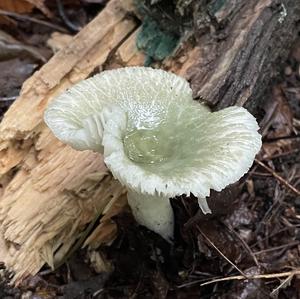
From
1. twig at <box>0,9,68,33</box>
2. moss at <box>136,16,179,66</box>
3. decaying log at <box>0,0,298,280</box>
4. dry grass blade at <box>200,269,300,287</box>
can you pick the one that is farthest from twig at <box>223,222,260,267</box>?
twig at <box>0,9,68,33</box>

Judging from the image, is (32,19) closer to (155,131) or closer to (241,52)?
(241,52)

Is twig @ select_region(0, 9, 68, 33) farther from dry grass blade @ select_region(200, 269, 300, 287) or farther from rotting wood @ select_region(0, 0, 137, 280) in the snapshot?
dry grass blade @ select_region(200, 269, 300, 287)

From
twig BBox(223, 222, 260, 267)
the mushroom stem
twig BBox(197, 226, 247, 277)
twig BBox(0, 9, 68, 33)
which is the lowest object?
twig BBox(223, 222, 260, 267)

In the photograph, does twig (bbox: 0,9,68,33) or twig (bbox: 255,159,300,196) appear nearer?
twig (bbox: 255,159,300,196)

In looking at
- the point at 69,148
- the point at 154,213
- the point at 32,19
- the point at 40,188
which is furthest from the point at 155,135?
the point at 32,19

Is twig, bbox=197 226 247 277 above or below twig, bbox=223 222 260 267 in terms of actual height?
above

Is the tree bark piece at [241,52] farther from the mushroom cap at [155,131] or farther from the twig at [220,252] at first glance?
the twig at [220,252]

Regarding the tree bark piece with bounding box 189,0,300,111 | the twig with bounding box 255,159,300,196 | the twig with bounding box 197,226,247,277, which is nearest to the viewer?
the twig with bounding box 197,226,247,277
